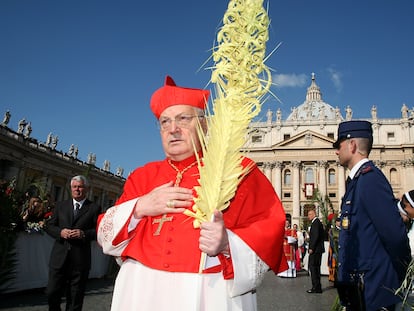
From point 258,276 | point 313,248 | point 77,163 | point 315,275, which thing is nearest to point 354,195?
point 258,276

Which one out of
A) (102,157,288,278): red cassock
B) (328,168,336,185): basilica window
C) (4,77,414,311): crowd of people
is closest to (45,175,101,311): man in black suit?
(4,77,414,311): crowd of people

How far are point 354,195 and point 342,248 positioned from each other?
419mm

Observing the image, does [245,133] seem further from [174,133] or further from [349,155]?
[349,155]

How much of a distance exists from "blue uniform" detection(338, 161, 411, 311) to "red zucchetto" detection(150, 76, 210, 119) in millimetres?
1385

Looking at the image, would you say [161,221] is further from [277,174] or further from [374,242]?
[277,174]

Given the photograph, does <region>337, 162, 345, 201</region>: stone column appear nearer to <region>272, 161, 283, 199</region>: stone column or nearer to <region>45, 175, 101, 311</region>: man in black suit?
<region>272, 161, 283, 199</region>: stone column

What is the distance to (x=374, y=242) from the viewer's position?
2.57 metres

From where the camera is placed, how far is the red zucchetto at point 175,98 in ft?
7.49

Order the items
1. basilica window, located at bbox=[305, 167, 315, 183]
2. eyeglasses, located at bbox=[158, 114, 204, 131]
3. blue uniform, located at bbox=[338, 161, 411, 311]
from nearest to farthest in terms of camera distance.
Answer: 1. eyeglasses, located at bbox=[158, 114, 204, 131]
2. blue uniform, located at bbox=[338, 161, 411, 311]
3. basilica window, located at bbox=[305, 167, 315, 183]

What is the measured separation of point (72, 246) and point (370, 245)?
3.78 meters

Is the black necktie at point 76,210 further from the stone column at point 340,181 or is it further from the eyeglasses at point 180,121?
the stone column at point 340,181

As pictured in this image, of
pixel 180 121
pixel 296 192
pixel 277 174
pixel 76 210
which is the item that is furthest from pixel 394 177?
pixel 180 121

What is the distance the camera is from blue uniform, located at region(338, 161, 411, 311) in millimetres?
2455

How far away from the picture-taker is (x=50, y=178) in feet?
98.8
